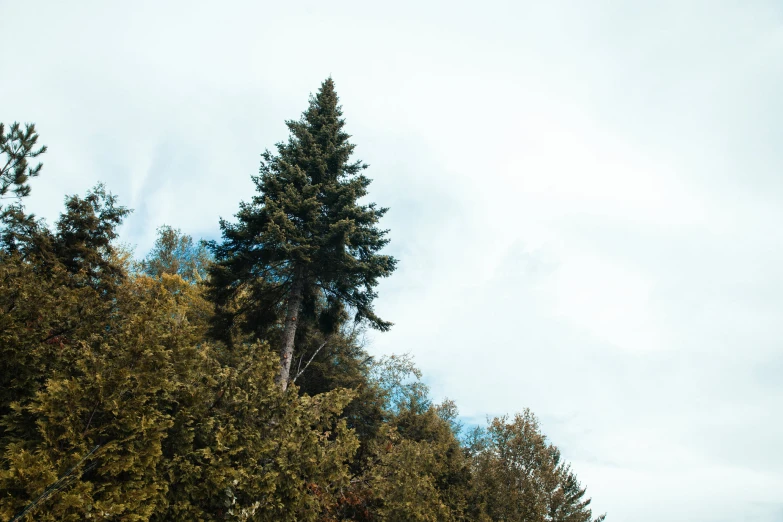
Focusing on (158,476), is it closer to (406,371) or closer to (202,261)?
(406,371)

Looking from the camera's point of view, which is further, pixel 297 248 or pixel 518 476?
pixel 518 476

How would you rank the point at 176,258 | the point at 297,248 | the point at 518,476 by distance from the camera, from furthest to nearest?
the point at 176,258 < the point at 518,476 < the point at 297,248

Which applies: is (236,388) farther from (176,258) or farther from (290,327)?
(176,258)

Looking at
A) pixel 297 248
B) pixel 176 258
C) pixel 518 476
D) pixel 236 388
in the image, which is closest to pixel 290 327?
pixel 297 248

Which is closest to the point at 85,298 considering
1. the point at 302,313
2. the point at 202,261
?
the point at 302,313

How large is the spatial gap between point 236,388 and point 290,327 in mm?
6136

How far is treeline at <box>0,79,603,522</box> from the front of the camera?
5.83m

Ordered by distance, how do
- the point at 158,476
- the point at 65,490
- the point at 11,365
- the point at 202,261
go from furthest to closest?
the point at 202,261 < the point at 11,365 < the point at 158,476 < the point at 65,490

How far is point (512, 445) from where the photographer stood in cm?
1888

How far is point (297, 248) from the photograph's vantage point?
535 inches

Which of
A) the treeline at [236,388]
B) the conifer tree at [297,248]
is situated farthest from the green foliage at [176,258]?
the conifer tree at [297,248]

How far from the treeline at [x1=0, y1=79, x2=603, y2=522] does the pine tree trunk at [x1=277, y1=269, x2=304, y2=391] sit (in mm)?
71

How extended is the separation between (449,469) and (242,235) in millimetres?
12468

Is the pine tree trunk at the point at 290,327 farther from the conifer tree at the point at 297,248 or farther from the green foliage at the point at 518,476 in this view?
the green foliage at the point at 518,476
